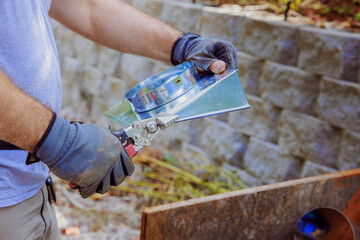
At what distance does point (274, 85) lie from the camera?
8.87 ft

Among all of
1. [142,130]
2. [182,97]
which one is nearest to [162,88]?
[182,97]

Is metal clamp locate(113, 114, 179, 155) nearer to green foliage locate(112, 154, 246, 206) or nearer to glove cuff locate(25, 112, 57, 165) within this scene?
glove cuff locate(25, 112, 57, 165)

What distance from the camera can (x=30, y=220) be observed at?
134 cm

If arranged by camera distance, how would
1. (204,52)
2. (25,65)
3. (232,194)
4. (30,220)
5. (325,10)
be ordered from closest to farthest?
(25,65), (30,220), (204,52), (232,194), (325,10)

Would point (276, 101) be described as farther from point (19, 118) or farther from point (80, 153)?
point (19, 118)

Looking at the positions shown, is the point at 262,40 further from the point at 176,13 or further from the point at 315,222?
the point at 315,222

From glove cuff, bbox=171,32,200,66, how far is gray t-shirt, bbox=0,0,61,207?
1.50ft

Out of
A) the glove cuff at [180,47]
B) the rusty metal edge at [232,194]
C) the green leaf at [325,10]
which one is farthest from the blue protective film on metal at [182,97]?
the green leaf at [325,10]

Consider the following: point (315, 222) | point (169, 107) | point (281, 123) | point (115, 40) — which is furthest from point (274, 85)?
point (169, 107)

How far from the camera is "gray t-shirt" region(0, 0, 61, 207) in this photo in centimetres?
116

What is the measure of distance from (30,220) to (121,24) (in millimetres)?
761

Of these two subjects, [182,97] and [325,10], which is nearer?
[182,97]

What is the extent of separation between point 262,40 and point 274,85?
292 millimetres

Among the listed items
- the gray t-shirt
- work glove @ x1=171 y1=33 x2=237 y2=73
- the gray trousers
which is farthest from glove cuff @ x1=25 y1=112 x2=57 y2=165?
work glove @ x1=171 y1=33 x2=237 y2=73
